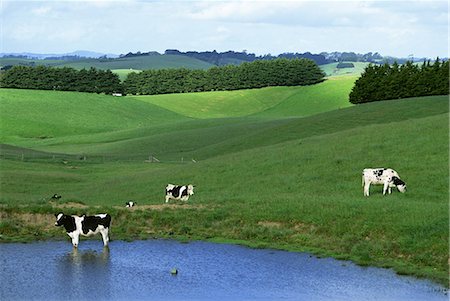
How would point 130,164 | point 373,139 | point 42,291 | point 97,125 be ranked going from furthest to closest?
point 97,125, point 130,164, point 373,139, point 42,291

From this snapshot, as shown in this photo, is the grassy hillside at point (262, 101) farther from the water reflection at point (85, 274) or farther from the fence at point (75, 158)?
the water reflection at point (85, 274)

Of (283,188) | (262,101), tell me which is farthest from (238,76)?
(283,188)

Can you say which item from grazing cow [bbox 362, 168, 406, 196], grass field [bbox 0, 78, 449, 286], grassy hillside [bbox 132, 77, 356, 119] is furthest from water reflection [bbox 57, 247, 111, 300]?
grassy hillside [bbox 132, 77, 356, 119]

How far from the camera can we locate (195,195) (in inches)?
1816

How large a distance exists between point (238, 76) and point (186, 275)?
167161 mm

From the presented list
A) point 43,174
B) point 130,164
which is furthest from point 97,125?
point 43,174

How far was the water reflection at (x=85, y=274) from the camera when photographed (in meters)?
24.9

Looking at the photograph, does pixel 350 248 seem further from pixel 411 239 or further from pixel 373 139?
pixel 373 139

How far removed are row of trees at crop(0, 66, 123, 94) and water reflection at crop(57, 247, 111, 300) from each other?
145320 millimetres

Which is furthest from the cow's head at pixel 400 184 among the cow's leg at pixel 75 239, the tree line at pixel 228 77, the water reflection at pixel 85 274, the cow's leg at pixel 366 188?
the tree line at pixel 228 77

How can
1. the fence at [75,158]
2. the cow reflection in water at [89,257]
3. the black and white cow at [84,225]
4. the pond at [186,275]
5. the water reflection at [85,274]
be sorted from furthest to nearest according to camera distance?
1. the fence at [75,158]
2. the black and white cow at [84,225]
3. the cow reflection in water at [89,257]
4. the water reflection at [85,274]
5. the pond at [186,275]

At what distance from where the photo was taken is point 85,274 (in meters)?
27.3

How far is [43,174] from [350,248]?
3531 cm

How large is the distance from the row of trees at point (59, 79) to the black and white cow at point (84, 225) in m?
144
